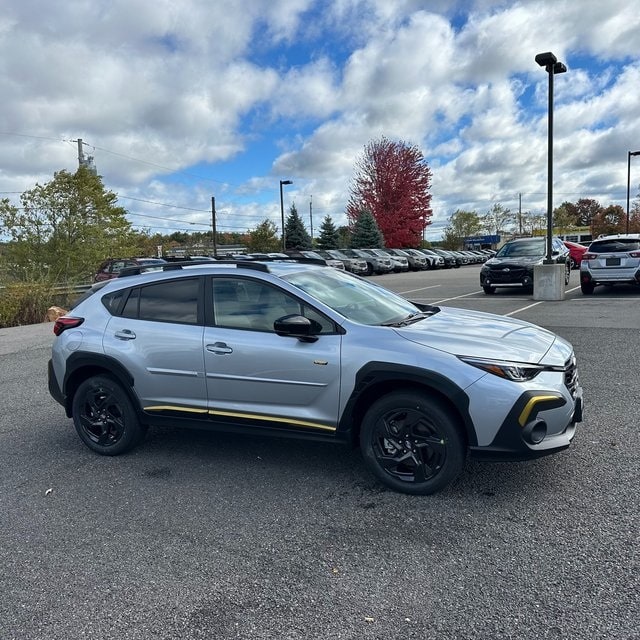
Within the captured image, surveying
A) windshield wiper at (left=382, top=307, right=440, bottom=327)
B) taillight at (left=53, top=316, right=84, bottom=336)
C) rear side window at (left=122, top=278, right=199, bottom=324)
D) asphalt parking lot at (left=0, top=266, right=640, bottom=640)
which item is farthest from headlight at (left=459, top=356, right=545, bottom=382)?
taillight at (left=53, top=316, right=84, bottom=336)

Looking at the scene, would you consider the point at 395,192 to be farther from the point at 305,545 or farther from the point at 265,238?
the point at 305,545

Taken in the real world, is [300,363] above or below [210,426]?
above

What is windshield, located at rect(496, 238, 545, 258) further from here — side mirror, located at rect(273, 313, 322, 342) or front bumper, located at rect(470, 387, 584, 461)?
side mirror, located at rect(273, 313, 322, 342)

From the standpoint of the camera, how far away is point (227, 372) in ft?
13.3

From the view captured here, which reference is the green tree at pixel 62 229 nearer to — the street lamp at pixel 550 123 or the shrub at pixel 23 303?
the shrub at pixel 23 303

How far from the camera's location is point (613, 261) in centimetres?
1441

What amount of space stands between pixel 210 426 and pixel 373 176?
49.9m

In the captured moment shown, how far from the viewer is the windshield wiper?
4.00 m

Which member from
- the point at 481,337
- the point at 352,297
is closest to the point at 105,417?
the point at 352,297

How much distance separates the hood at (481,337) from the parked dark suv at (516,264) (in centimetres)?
1218

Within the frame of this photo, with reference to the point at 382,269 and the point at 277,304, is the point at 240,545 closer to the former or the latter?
the point at 277,304

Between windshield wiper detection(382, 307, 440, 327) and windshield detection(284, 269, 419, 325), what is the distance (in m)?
0.04

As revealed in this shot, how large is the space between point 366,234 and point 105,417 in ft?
140

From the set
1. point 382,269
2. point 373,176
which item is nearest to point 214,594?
point 382,269
